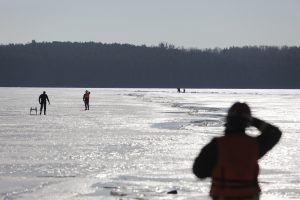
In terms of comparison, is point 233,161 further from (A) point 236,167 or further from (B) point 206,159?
(B) point 206,159

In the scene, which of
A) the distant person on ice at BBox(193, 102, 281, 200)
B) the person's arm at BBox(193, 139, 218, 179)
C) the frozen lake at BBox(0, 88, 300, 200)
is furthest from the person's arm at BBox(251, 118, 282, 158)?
the frozen lake at BBox(0, 88, 300, 200)

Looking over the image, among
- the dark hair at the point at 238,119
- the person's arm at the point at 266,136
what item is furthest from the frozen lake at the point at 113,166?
the dark hair at the point at 238,119

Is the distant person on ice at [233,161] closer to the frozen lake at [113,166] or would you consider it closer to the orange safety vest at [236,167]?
the orange safety vest at [236,167]

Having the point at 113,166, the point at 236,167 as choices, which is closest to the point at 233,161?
the point at 236,167

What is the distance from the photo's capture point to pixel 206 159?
14.5 ft

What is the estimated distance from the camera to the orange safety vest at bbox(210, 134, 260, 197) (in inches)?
173

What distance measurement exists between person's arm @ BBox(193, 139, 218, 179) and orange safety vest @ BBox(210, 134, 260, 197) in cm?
3

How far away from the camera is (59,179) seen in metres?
11.9

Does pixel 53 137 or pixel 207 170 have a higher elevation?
pixel 207 170

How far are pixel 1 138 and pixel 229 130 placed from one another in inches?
670

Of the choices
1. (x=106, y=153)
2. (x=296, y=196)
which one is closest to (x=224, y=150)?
(x=296, y=196)

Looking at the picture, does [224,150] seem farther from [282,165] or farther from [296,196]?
[282,165]

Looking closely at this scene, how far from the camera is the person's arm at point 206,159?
4.40 m

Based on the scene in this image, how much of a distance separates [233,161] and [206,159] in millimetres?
201
